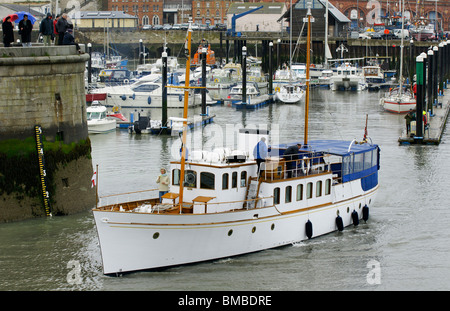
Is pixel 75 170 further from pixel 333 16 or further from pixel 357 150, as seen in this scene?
pixel 333 16

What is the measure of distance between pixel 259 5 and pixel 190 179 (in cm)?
10973

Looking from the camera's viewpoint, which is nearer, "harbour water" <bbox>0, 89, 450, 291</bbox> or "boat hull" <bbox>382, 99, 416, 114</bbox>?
"harbour water" <bbox>0, 89, 450, 291</bbox>

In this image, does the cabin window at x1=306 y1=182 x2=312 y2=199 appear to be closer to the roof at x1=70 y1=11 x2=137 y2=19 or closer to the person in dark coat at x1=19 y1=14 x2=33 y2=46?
the person in dark coat at x1=19 y1=14 x2=33 y2=46

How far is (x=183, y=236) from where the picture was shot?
21.9m

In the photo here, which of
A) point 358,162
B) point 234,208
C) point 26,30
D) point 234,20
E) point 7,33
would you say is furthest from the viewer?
point 234,20

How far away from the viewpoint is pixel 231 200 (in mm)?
23422

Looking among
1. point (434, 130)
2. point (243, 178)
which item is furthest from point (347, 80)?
point (243, 178)

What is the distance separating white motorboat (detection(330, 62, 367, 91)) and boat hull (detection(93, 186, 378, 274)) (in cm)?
5769

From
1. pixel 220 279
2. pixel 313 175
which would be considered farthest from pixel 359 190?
pixel 220 279

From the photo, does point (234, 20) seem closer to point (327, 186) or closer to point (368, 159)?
point (368, 159)

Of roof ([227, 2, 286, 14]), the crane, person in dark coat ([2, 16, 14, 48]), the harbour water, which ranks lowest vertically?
the harbour water

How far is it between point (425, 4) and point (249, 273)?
423ft

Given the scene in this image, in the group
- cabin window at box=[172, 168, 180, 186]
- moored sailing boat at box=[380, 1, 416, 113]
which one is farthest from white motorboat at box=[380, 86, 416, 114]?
cabin window at box=[172, 168, 180, 186]

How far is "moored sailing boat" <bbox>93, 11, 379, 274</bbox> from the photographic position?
21453 mm
